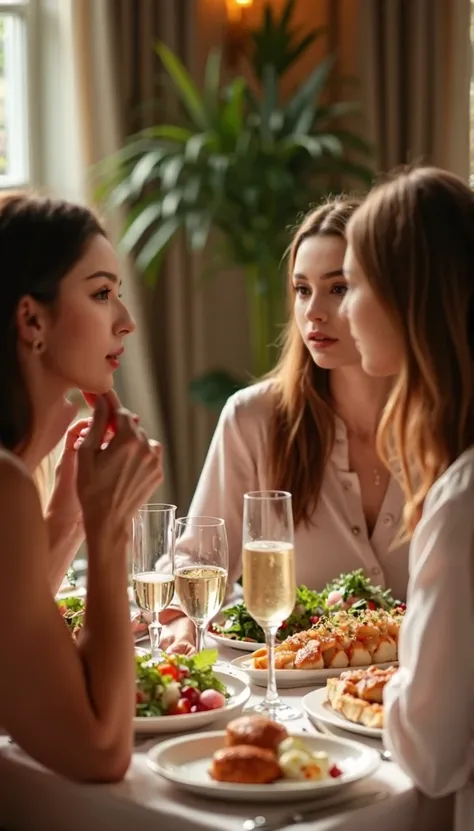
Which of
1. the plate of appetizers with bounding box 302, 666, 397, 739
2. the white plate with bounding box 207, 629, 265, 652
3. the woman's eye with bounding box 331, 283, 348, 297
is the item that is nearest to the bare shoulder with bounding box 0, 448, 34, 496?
the plate of appetizers with bounding box 302, 666, 397, 739

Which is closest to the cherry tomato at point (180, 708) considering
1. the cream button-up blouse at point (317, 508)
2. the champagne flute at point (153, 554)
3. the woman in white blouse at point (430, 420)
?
the champagne flute at point (153, 554)

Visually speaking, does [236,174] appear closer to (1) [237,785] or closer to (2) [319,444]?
(2) [319,444]

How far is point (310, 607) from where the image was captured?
7.42 ft

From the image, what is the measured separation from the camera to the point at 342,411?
2.94m

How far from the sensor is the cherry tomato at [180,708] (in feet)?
5.87

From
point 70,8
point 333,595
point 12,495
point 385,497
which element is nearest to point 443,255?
point 12,495

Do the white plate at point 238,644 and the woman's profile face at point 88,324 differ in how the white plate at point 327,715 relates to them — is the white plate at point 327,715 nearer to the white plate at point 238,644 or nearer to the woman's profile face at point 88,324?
the white plate at point 238,644

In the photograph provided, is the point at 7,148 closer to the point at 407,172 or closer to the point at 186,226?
the point at 186,226

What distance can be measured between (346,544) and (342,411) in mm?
329

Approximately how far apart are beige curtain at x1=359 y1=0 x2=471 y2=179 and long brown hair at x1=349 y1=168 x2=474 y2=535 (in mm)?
3177

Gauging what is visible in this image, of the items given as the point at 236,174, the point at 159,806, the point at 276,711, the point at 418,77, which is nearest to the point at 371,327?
the point at 276,711

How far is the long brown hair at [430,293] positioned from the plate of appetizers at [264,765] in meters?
0.40

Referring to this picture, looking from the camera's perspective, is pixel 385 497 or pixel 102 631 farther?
pixel 385 497

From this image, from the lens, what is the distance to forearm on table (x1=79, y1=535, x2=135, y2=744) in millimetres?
1593
